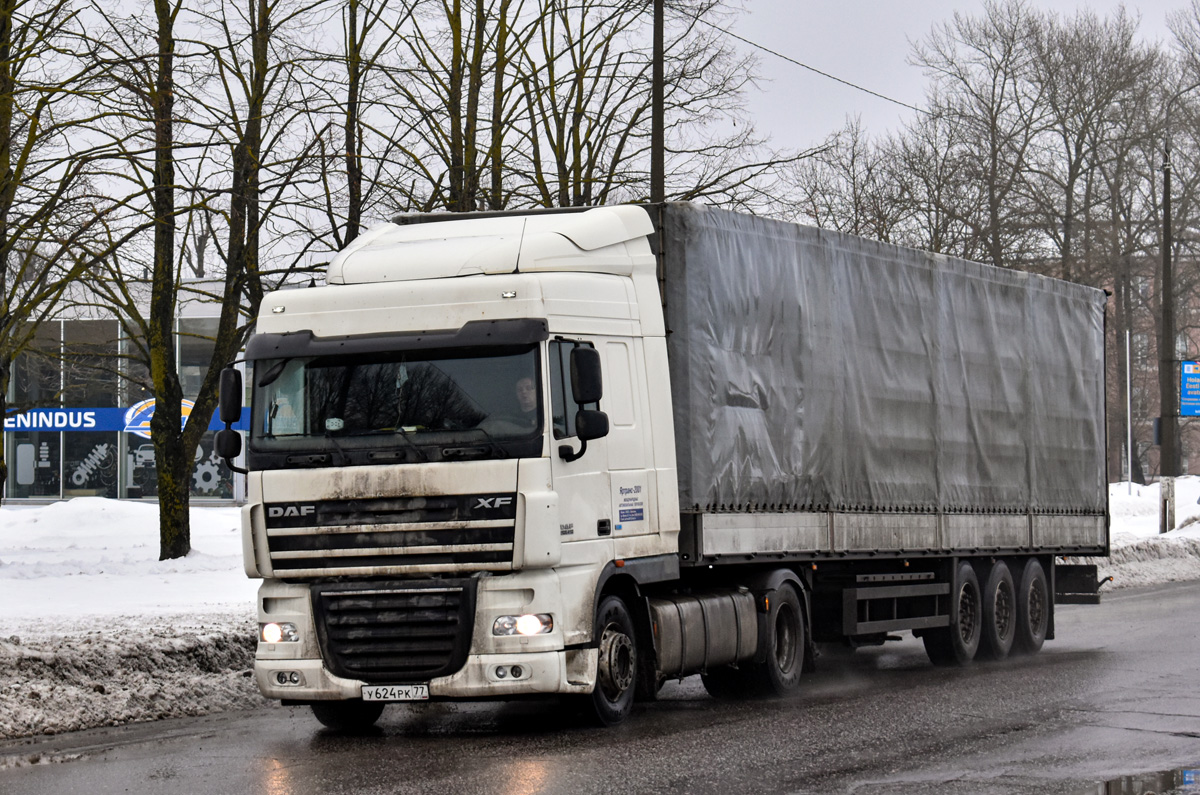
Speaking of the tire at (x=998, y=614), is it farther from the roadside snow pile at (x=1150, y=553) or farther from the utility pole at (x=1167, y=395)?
the utility pole at (x=1167, y=395)

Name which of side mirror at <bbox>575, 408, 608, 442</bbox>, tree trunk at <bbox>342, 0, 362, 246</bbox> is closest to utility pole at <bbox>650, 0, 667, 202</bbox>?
tree trunk at <bbox>342, 0, 362, 246</bbox>

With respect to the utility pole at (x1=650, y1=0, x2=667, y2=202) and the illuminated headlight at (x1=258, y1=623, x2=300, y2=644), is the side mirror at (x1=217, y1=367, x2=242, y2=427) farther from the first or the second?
the utility pole at (x1=650, y1=0, x2=667, y2=202)

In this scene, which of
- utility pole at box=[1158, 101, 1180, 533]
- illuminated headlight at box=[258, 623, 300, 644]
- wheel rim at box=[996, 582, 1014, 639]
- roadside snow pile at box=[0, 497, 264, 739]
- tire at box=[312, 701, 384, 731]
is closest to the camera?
illuminated headlight at box=[258, 623, 300, 644]

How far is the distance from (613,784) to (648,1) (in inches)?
816

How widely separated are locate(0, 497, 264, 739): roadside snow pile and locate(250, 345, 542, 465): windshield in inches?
96.1

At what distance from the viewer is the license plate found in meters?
10.1

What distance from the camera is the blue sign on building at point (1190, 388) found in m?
39.9

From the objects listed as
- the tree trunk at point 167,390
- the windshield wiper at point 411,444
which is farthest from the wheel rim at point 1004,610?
the tree trunk at point 167,390

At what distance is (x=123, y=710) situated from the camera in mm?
11570

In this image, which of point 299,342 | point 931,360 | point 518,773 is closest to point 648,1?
point 931,360

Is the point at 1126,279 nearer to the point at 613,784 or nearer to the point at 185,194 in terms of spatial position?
the point at 185,194

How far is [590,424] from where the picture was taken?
10.2 metres

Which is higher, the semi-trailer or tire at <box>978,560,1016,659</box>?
the semi-trailer

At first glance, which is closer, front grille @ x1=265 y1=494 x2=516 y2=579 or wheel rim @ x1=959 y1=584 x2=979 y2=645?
front grille @ x1=265 y1=494 x2=516 y2=579
